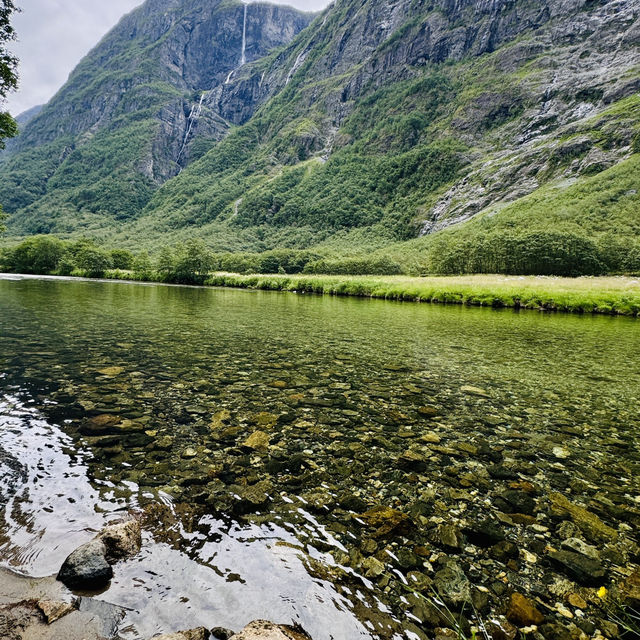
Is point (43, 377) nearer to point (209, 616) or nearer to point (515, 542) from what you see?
point (209, 616)

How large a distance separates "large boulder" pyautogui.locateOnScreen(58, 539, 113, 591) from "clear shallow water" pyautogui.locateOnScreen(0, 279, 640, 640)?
224 millimetres

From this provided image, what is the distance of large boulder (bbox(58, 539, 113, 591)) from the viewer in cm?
414

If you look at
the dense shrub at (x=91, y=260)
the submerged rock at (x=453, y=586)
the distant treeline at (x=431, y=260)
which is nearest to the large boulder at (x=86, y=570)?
the submerged rock at (x=453, y=586)

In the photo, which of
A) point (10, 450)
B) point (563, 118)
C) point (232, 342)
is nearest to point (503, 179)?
point (563, 118)

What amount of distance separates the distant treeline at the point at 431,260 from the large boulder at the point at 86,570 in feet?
329

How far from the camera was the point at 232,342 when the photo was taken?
20.3m

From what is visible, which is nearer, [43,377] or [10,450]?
[10,450]

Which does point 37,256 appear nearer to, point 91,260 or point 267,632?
point 91,260

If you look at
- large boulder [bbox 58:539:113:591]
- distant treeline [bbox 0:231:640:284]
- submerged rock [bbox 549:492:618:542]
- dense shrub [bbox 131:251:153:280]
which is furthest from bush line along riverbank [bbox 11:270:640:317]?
dense shrub [bbox 131:251:153:280]

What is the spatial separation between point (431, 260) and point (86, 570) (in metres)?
111

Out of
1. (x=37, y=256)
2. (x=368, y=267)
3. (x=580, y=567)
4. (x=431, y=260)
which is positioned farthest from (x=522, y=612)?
(x=37, y=256)

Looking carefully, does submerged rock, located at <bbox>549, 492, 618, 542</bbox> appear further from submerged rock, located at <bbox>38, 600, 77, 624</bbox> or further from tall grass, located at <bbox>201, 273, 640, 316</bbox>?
tall grass, located at <bbox>201, 273, 640, 316</bbox>

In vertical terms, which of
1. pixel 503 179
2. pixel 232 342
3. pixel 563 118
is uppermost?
pixel 563 118

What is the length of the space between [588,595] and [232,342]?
58.8ft
